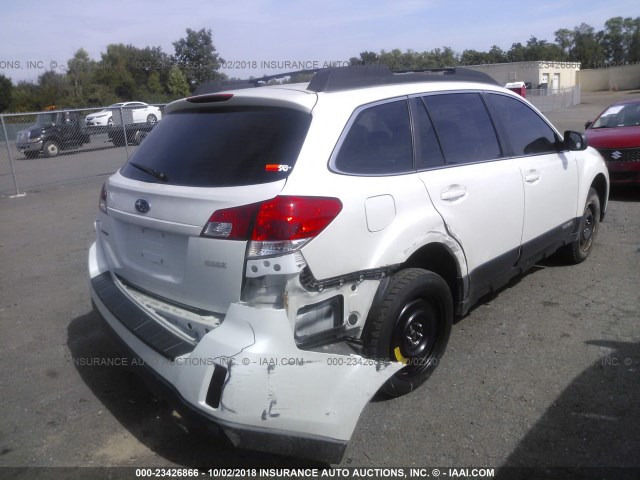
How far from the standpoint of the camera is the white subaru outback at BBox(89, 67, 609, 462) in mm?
2562

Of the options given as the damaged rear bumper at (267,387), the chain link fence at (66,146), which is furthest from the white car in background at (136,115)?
the damaged rear bumper at (267,387)

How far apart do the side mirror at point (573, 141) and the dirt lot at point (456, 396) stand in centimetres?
124

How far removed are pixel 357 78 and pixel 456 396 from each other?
201cm

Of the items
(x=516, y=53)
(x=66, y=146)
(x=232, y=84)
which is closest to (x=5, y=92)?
(x=66, y=146)

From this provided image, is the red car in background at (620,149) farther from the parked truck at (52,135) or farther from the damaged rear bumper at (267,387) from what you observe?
the parked truck at (52,135)

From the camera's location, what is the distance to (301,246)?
2.63 meters

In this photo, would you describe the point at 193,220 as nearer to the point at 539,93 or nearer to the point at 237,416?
the point at 237,416

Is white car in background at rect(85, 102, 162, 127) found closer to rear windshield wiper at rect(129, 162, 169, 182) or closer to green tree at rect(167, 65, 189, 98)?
green tree at rect(167, 65, 189, 98)

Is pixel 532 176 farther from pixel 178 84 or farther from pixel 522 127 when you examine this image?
pixel 178 84

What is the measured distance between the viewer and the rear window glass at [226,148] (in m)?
2.80

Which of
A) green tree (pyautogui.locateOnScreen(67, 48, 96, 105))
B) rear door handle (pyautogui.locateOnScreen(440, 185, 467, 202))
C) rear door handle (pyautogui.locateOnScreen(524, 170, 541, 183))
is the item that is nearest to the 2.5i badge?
rear door handle (pyautogui.locateOnScreen(440, 185, 467, 202))

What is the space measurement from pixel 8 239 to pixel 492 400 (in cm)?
699

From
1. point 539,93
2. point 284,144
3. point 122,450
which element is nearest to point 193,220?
point 284,144

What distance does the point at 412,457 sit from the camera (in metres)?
2.91
